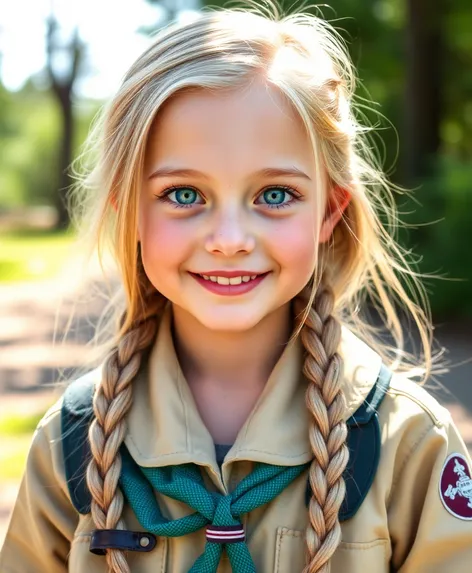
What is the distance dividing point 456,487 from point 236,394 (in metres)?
0.49

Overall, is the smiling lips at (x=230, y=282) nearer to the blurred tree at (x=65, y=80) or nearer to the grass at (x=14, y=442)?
the grass at (x=14, y=442)

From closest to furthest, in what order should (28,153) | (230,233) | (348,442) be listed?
1. (230,233)
2. (348,442)
3. (28,153)

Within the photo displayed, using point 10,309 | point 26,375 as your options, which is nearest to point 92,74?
point 10,309

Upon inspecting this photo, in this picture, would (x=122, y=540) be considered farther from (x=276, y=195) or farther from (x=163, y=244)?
(x=276, y=195)

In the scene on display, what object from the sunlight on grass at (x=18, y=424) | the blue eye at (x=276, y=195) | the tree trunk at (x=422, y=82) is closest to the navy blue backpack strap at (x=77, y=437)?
the blue eye at (x=276, y=195)

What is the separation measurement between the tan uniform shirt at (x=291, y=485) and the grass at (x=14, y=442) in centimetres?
233

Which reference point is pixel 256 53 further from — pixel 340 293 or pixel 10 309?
pixel 10 309

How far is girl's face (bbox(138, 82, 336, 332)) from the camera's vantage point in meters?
1.79

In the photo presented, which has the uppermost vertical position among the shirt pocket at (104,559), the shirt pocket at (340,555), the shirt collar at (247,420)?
the shirt collar at (247,420)

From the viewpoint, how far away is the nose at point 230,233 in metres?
1.78

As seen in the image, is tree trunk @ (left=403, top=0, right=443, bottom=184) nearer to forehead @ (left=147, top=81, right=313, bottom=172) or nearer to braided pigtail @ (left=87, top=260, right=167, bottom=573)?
braided pigtail @ (left=87, top=260, right=167, bottom=573)

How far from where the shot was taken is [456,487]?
1854mm

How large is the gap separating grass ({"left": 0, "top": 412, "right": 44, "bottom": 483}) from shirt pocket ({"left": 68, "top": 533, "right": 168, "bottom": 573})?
7.89ft

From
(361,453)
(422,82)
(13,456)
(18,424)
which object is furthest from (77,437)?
(422,82)
